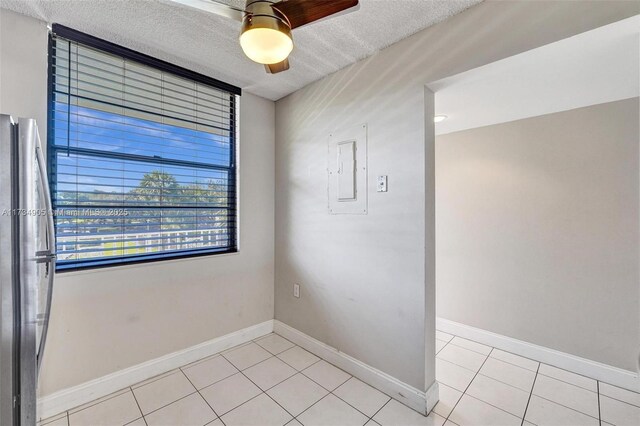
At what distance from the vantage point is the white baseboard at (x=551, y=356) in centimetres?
201

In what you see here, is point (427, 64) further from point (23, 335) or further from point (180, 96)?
point (23, 335)

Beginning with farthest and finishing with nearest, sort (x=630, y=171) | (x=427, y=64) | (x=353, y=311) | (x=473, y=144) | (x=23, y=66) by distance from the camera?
(x=473, y=144)
(x=353, y=311)
(x=630, y=171)
(x=427, y=64)
(x=23, y=66)

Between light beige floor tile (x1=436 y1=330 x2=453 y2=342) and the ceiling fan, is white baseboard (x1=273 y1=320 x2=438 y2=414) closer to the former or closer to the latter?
light beige floor tile (x1=436 y1=330 x2=453 y2=342)

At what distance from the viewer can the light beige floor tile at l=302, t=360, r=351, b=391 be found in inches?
80.4

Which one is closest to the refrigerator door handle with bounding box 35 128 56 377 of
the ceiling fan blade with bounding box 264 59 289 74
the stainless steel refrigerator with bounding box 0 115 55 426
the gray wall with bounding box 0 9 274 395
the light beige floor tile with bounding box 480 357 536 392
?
the stainless steel refrigerator with bounding box 0 115 55 426

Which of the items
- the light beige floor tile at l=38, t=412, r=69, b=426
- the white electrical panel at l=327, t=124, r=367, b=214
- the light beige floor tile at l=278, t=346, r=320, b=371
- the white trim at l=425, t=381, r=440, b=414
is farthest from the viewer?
the light beige floor tile at l=278, t=346, r=320, b=371

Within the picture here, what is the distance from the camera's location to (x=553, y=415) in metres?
1.73

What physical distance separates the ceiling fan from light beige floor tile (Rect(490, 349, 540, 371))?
9.42 feet

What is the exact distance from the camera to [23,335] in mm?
886

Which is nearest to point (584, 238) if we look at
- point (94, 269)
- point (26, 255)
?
point (26, 255)

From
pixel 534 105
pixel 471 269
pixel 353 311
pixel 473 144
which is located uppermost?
pixel 534 105

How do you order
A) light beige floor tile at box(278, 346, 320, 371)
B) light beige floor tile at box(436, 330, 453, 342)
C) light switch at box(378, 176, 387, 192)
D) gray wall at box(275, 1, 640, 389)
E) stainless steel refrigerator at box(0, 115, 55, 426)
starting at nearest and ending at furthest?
stainless steel refrigerator at box(0, 115, 55, 426) → gray wall at box(275, 1, 640, 389) → light switch at box(378, 176, 387, 192) → light beige floor tile at box(278, 346, 320, 371) → light beige floor tile at box(436, 330, 453, 342)

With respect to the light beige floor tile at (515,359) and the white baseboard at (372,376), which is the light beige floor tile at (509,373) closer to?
the light beige floor tile at (515,359)

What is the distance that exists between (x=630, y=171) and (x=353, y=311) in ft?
7.56
